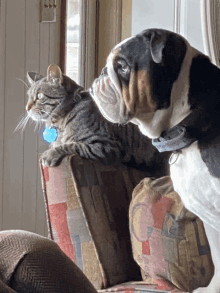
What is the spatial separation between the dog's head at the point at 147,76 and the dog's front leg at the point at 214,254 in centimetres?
27

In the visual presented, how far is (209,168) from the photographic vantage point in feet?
2.77

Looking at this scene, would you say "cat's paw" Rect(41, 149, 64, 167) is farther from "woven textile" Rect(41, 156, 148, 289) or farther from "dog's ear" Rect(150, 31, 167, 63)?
"dog's ear" Rect(150, 31, 167, 63)

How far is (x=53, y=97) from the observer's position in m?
1.57

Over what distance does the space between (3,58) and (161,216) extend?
1.21 m

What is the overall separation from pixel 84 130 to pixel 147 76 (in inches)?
25.9

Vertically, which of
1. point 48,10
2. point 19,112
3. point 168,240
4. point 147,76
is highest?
point 48,10

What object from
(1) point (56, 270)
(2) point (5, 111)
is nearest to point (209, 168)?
(1) point (56, 270)

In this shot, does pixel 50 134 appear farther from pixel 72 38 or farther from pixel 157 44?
pixel 72 38

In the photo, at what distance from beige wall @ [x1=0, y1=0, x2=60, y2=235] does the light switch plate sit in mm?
29

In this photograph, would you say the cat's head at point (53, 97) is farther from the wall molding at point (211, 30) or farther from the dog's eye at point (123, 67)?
the wall molding at point (211, 30)

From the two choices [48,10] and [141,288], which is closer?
[141,288]

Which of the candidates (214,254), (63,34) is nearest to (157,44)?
(214,254)

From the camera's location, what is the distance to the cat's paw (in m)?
1.27

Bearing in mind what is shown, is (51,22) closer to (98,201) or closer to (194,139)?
(98,201)
